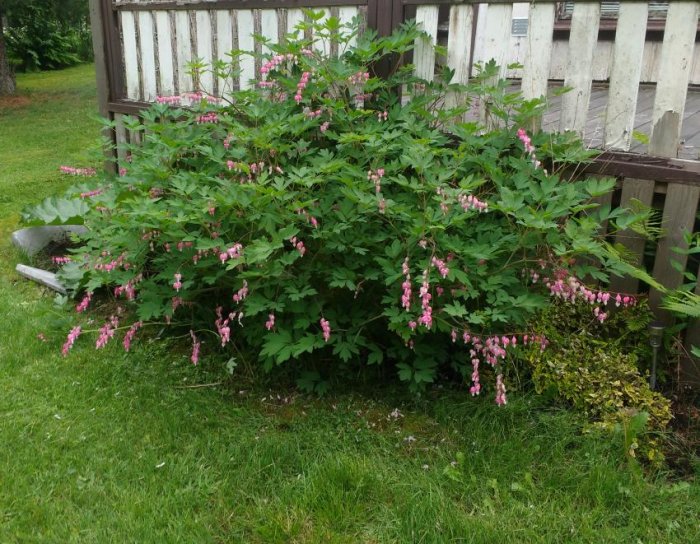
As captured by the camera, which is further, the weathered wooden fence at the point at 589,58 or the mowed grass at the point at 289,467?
the weathered wooden fence at the point at 589,58

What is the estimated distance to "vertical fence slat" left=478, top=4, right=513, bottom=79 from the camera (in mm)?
3590

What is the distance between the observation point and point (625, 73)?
3.34 metres

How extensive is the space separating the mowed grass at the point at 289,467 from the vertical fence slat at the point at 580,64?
143cm

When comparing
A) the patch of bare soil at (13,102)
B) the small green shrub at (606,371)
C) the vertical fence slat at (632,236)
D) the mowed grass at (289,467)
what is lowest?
the mowed grass at (289,467)

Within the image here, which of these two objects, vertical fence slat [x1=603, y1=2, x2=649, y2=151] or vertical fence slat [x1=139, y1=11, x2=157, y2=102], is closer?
vertical fence slat [x1=603, y1=2, x2=649, y2=151]

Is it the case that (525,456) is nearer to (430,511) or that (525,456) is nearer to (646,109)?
(430,511)

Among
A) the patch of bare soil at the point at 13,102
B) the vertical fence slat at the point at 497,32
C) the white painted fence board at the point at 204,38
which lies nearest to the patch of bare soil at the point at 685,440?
the vertical fence slat at the point at 497,32

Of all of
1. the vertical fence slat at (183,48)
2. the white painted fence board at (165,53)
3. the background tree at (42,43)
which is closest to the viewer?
the vertical fence slat at (183,48)

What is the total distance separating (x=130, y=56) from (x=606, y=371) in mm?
4364

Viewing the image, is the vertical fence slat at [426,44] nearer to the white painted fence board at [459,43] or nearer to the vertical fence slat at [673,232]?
the white painted fence board at [459,43]

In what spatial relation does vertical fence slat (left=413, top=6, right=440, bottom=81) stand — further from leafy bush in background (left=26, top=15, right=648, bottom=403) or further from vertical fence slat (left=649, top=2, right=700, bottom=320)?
vertical fence slat (left=649, top=2, right=700, bottom=320)

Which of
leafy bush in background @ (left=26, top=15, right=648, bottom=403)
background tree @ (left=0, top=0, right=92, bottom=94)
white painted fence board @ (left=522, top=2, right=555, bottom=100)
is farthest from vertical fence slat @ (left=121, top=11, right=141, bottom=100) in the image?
background tree @ (left=0, top=0, right=92, bottom=94)

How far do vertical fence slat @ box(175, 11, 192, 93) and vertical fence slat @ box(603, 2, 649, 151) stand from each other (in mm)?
2936

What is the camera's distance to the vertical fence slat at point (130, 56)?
550 centimetres
